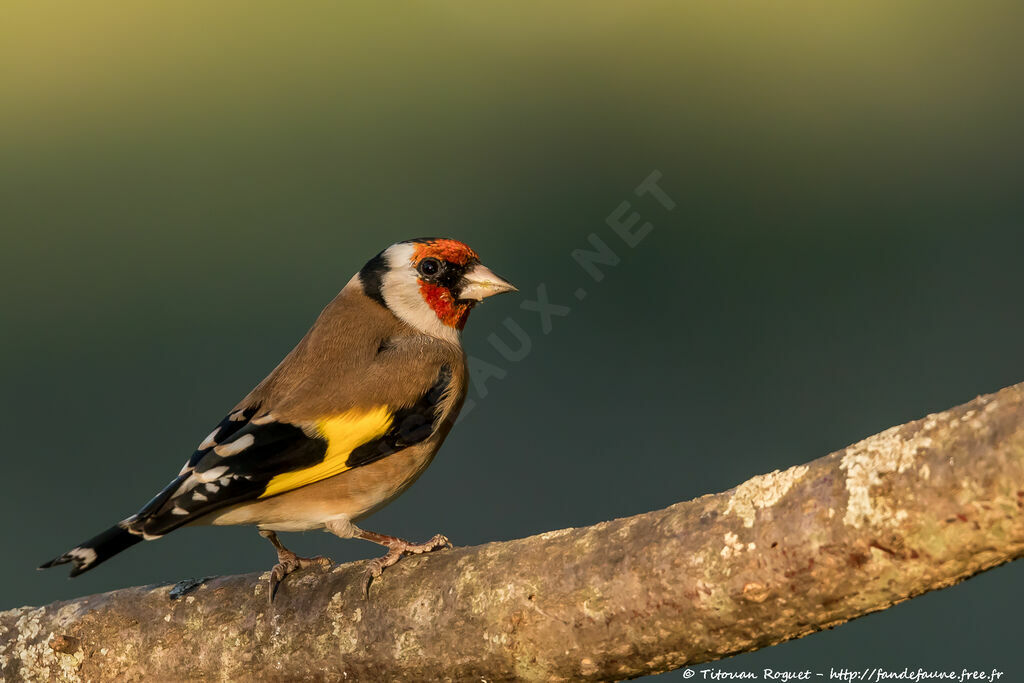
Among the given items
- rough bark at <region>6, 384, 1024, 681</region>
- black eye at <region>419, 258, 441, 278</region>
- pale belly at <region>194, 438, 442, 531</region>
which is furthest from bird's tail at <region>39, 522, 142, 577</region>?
black eye at <region>419, 258, 441, 278</region>

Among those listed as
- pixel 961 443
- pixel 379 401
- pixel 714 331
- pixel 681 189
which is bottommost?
pixel 714 331

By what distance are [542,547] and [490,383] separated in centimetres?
307

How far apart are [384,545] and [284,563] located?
25 centimetres

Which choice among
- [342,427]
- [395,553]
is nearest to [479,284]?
[342,427]

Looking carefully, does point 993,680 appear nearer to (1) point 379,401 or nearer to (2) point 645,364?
(1) point 379,401

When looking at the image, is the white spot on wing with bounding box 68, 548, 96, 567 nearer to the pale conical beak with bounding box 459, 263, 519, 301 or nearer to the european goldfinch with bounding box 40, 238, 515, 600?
the european goldfinch with bounding box 40, 238, 515, 600

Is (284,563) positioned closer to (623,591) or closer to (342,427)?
(342,427)

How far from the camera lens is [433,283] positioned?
10.5 ft

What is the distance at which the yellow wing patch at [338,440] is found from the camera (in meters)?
2.61

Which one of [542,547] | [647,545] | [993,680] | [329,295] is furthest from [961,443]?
[329,295]

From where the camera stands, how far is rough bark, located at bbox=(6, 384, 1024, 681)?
142cm

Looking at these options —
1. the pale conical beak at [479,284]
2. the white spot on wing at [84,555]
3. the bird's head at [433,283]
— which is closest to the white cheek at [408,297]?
the bird's head at [433,283]

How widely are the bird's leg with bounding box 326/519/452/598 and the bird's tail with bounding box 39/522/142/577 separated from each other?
0.54 meters

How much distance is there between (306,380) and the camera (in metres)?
2.82
